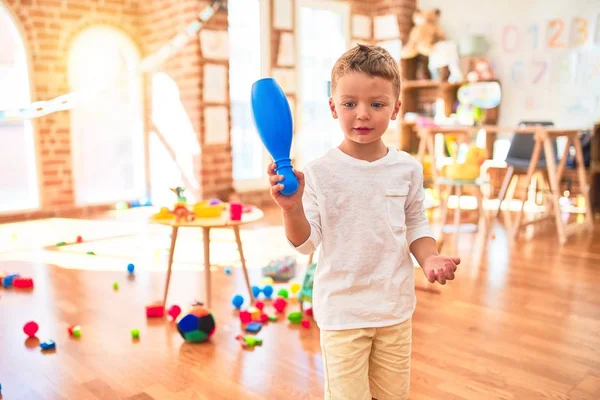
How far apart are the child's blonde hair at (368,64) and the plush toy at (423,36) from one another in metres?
5.15

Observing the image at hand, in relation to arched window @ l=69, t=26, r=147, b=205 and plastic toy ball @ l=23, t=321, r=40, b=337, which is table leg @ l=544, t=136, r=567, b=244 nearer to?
plastic toy ball @ l=23, t=321, r=40, b=337

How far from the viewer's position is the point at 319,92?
19.6 ft

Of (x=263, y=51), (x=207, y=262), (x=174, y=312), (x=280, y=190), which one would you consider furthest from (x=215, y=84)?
(x=280, y=190)

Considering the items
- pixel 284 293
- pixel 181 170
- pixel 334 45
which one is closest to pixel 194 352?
pixel 284 293

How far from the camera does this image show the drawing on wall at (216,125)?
16.0 feet

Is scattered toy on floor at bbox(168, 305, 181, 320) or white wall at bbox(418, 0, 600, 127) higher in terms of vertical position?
white wall at bbox(418, 0, 600, 127)

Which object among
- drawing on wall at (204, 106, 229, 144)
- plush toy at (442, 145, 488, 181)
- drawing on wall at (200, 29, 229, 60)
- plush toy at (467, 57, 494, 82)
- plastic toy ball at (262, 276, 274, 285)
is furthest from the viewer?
plush toy at (467, 57, 494, 82)

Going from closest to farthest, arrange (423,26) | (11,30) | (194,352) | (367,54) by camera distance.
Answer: (367,54) → (194,352) → (11,30) → (423,26)

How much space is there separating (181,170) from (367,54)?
4.28m

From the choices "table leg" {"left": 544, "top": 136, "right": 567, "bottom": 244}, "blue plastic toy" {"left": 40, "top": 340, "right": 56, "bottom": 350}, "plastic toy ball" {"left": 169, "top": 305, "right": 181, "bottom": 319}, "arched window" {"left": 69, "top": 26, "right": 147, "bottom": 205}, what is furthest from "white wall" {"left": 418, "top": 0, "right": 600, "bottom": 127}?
"blue plastic toy" {"left": 40, "top": 340, "right": 56, "bottom": 350}

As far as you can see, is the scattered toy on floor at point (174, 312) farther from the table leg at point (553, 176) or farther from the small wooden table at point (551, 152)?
the table leg at point (553, 176)

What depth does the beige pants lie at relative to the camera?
3.41 ft

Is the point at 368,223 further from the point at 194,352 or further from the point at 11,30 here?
the point at 11,30

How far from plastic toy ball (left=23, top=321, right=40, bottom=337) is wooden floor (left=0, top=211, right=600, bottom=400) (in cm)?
3
